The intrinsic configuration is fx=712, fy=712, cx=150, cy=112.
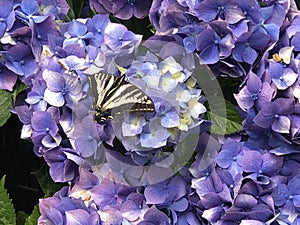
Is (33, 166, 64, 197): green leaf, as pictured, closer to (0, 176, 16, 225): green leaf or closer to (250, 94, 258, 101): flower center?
(0, 176, 16, 225): green leaf

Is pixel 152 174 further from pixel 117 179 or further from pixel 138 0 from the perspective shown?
pixel 138 0

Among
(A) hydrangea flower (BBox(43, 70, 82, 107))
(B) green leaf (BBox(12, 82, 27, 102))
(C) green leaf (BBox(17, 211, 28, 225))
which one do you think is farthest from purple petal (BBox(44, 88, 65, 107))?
(C) green leaf (BBox(17, 211, 28, 225))

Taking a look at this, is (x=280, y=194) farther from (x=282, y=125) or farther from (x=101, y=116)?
(x=101, y=116)

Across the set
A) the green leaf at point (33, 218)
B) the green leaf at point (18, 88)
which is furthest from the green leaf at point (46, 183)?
the green leaf at point (18, 88)

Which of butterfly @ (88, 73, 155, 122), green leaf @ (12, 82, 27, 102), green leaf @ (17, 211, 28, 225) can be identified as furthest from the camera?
green leaf @ (17, 211, 28, 225)

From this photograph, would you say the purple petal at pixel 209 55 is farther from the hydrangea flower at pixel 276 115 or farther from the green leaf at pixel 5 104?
the green leaf at pixel 5 104

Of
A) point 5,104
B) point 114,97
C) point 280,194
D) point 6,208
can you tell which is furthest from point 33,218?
point 280,194
